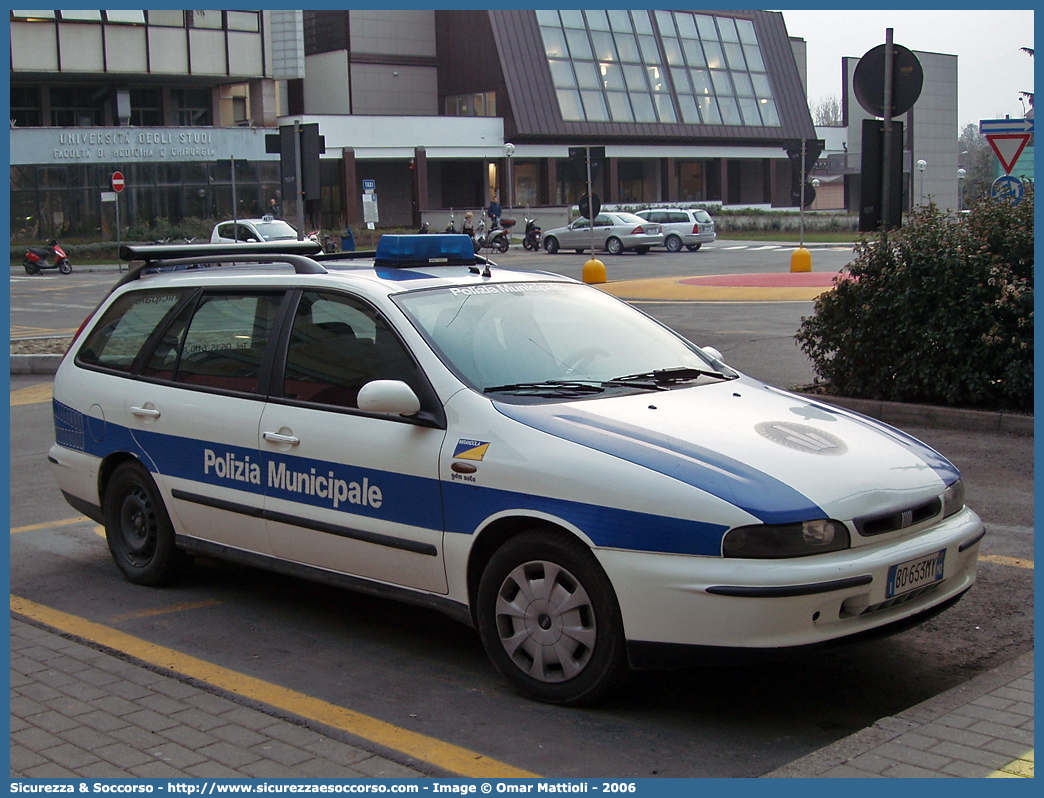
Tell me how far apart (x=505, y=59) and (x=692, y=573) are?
60359mm

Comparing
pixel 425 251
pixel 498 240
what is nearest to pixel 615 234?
pixel 498 240

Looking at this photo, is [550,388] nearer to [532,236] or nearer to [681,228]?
[681,228]

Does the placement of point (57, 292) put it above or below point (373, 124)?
below

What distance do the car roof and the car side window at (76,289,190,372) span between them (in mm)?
87

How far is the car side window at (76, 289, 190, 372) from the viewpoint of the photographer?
6.31 meters

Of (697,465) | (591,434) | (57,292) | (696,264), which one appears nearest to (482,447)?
(591,434)

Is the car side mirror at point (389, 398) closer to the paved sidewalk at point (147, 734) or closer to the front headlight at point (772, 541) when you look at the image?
the paved sidewalk at point (147, 734)

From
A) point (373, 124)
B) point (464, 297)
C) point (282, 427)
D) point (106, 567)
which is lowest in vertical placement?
point (106, 567)

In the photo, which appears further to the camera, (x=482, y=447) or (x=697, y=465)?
(x=482, y=447)

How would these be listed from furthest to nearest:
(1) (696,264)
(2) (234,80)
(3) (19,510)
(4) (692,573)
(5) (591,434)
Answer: (2) (234,80) → (1) (696,264) → (3) (19,510) → (5) (591,434) → (4) (692,573)

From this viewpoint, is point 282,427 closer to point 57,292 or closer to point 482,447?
point 482,447

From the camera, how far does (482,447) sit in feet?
15.0

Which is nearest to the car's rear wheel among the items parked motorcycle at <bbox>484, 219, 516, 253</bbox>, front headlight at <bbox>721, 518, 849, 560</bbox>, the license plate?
front headlight at <bbox>721, 518, 849, 560</bbox>

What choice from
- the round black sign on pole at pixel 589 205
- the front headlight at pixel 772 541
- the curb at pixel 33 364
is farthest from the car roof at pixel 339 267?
the round black sign on pole at pixel 589 205
